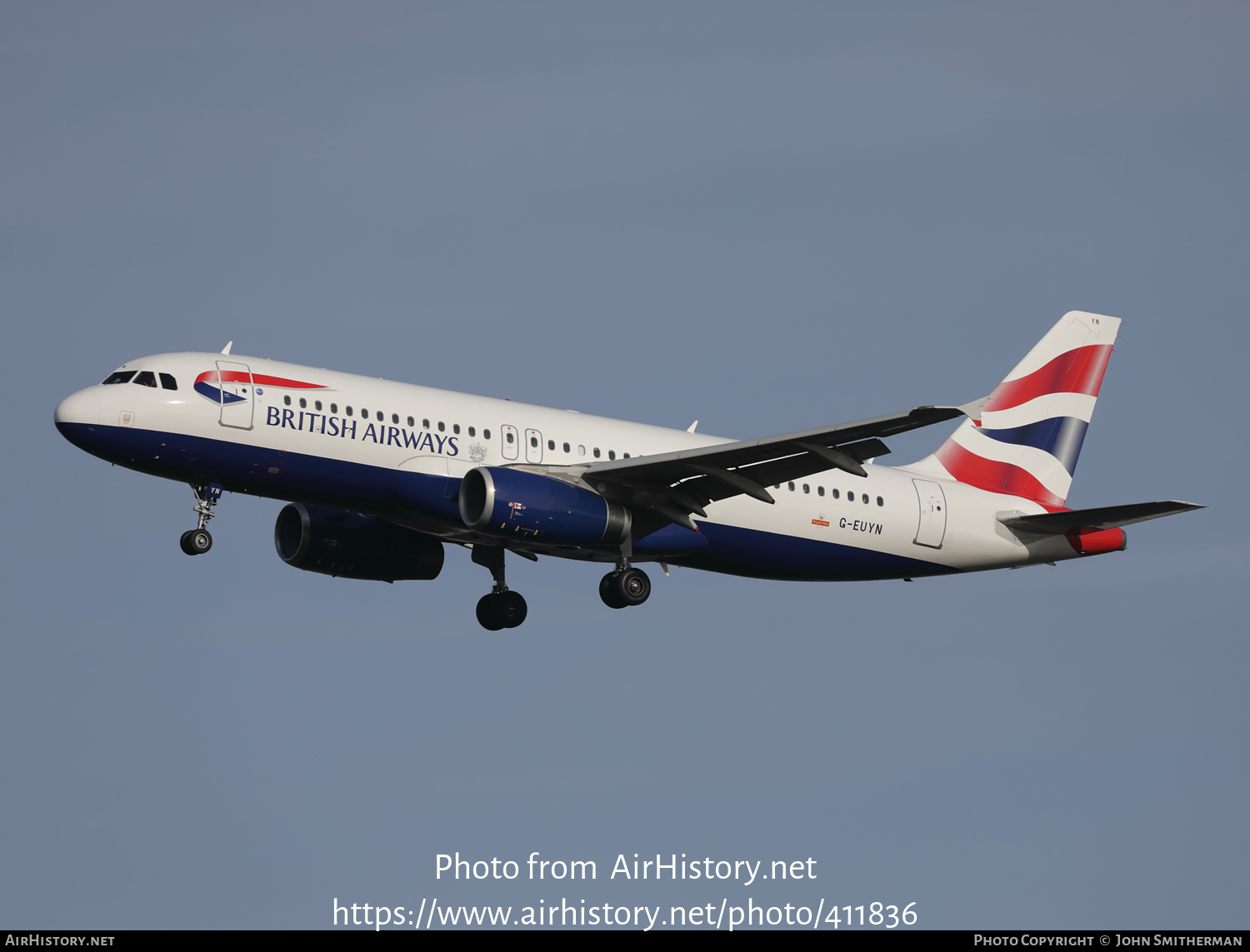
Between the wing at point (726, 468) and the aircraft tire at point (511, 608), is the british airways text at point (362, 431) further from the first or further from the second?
the aircraft tire at point (511, 608)

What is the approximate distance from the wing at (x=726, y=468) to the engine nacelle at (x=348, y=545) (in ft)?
21.2

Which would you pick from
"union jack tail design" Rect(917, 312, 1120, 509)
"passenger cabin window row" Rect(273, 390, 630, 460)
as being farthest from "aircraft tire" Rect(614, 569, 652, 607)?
"union jack tail design" Rect(917, 312, 1120, 509)

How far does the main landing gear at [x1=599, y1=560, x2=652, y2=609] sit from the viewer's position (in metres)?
41.4

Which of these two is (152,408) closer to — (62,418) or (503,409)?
(62,418)

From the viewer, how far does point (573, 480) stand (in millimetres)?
40688

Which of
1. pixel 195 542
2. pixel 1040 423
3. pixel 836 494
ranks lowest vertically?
pixel 195 542

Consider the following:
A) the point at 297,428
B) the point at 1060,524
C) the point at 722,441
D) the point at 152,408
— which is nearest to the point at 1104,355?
the point at 1060,524

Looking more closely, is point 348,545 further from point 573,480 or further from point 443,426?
point 573,480

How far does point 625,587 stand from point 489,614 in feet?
18.5

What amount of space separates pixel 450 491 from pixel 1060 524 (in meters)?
16.4

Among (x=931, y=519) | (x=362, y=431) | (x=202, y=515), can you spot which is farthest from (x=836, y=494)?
(x=202, y=515)

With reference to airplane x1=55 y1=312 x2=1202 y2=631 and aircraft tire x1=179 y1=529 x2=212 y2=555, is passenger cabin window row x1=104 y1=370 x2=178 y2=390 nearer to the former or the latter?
airplane x1=55 y1=312 x2=1202 y2=631

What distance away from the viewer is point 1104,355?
49969 millimetres

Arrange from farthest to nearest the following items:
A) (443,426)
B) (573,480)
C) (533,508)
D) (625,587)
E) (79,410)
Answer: (625,587) < (573,480) < (443,426) < (533,508) < (79,410)
